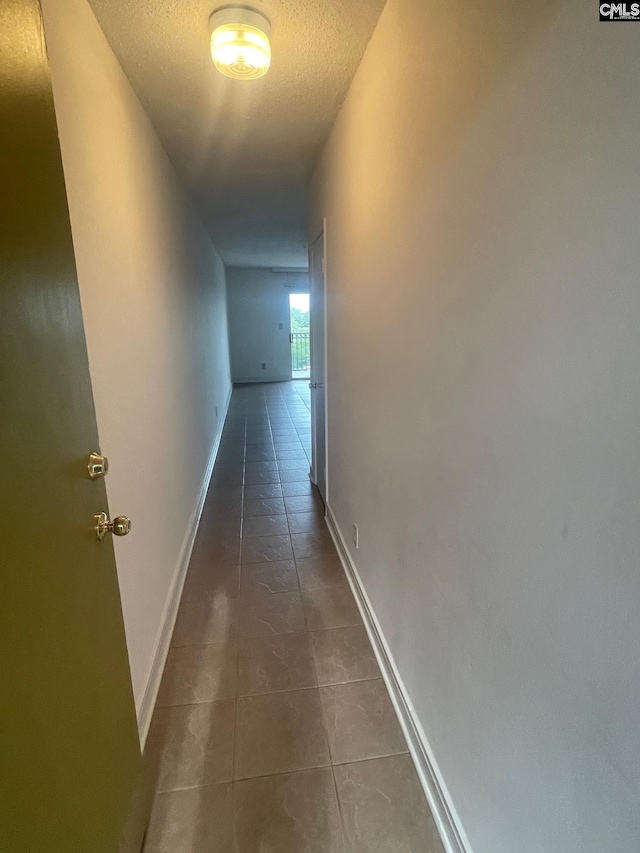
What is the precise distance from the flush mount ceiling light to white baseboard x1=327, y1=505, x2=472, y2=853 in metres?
2.26

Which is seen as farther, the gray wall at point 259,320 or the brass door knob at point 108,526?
the gray wall at point 259,320

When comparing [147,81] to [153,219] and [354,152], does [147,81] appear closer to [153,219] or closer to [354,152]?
[153,219]

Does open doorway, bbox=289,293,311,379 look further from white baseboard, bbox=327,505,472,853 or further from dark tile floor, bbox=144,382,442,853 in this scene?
white baseboard, bbox=327,505,472,853

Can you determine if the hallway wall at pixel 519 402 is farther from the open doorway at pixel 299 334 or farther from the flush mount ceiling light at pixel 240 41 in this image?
the open doorway at pixel 299 334

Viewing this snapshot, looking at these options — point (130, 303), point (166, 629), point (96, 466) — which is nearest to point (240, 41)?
point (130, 303)

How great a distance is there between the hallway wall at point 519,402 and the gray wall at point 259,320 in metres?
7.60

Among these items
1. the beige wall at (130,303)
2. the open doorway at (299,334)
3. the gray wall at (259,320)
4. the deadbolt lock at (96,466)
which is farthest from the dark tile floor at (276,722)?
the open doorway at (299,334)

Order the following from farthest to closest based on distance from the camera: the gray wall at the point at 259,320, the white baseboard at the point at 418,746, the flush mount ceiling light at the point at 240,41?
the gray wall at the point at 259,320
the flush mount ceiling light at the point at 240,41
the white baseboard at the point at 418,746

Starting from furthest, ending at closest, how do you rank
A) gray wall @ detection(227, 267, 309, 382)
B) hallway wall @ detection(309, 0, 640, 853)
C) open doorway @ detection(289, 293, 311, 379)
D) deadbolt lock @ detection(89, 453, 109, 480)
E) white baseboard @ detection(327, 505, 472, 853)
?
open doorway @ detection(289, 293, 311, 379)
gray wall @ detection(227, 267, 309, 382)
white baseboard @ detection(327, 505, 472, 853)
deadbolt lock @ detection(89, 453, 109, 480)
hallway wall @ detection(309, 0, 640, 853)

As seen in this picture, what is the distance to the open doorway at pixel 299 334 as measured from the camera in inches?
371

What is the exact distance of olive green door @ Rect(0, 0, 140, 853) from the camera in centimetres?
63

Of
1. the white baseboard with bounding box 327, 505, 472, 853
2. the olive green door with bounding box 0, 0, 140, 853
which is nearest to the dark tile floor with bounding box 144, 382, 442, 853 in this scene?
the white baseboard with bounding box 327, 505, 472, 853

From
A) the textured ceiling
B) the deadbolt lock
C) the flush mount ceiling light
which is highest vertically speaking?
the textured ceiling

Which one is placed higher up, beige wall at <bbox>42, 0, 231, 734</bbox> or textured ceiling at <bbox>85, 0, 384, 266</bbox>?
textured ceiling at <bbox>85, 0, 384, 266</bbox>
